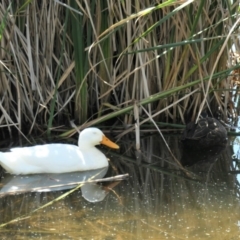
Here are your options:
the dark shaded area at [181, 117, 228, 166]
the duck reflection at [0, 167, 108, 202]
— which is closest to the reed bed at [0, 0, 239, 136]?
the dark shaded area at [181, 117, 228, 166]

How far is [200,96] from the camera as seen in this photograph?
5.50 m

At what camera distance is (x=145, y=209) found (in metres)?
3.96

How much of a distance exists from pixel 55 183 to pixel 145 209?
0.80 meters

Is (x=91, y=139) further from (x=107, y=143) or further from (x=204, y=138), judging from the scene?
(x=204, y=138)

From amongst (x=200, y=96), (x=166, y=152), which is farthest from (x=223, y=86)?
(x=166, y=152)

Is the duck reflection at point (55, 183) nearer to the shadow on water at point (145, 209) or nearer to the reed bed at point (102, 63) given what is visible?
the shadow on water at point (145, 209)

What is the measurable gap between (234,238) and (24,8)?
2511 mm

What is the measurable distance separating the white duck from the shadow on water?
0.56 feet

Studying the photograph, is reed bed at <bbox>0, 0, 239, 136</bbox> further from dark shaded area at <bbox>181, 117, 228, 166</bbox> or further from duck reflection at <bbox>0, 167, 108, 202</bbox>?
duck reflection at <bbox>0, 167, 108, 202</bbox>

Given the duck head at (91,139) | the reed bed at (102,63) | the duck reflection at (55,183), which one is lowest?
the duck reflection at (55,183)

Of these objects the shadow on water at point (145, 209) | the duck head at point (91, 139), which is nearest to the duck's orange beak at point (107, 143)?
the duck head at point (91, 139)

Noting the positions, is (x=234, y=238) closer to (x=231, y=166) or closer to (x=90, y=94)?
(x=231, y=166)

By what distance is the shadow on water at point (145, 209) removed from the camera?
3.61m

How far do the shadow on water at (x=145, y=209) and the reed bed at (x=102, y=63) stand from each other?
69 centimetres
